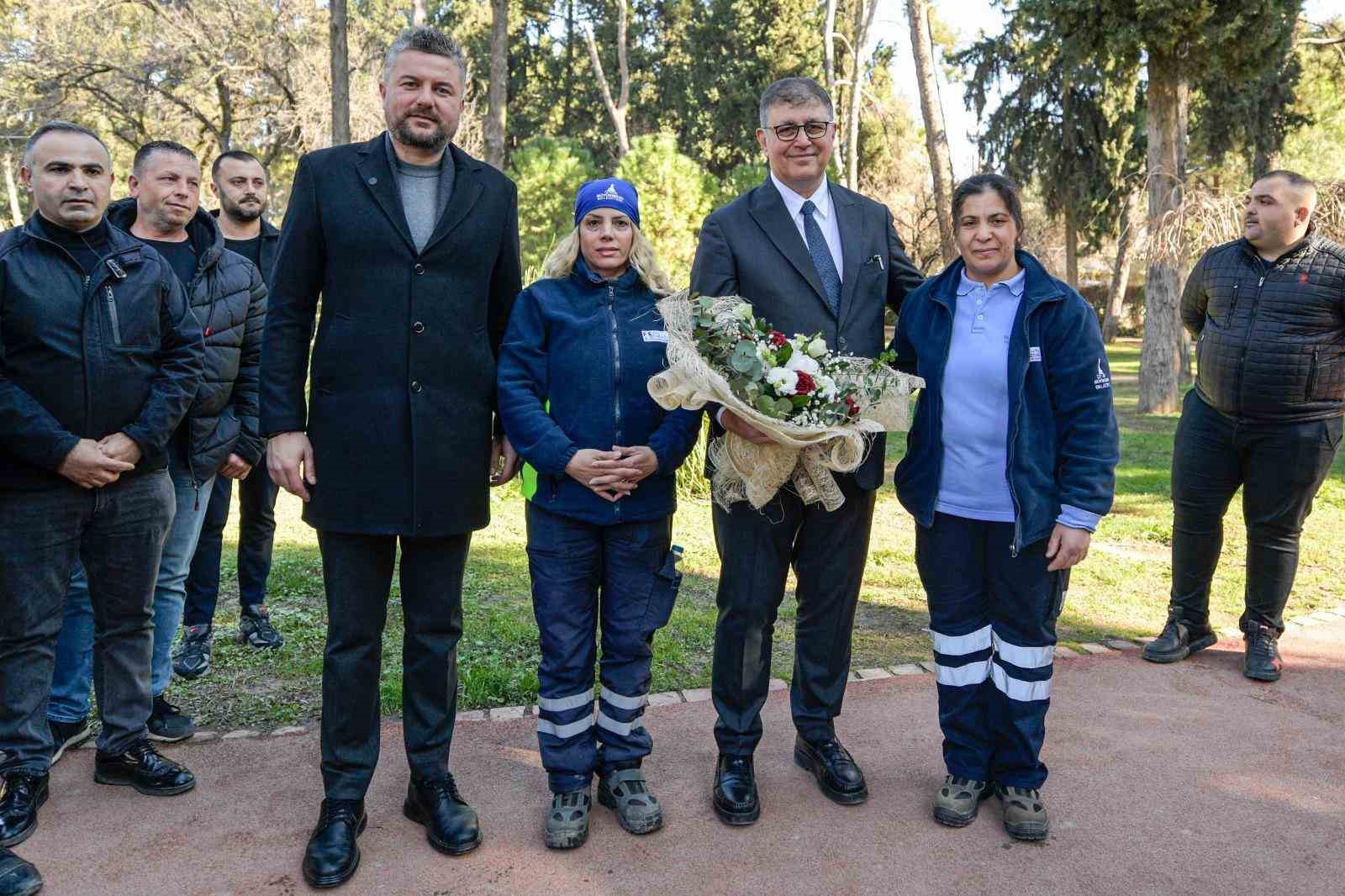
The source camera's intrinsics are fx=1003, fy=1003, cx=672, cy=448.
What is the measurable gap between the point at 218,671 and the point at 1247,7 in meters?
13.7

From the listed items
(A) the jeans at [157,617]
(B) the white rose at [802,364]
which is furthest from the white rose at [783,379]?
(A) the jeans at [157,617]

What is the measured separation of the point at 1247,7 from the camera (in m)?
12.5

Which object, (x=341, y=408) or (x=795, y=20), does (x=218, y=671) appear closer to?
(x=341, y=408)

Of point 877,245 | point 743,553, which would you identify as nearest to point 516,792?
point 743,553

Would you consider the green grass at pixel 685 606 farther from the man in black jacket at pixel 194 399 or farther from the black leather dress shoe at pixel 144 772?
the black leather dress shoe at pixel 144 772

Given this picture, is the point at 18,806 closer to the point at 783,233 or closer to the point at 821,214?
the point at 783,233

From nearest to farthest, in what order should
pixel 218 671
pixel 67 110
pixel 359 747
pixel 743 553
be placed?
pixel 359 747 < pixel 743 553 < pixel 218 671 < pixel 67 110

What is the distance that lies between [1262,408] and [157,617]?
535 cm

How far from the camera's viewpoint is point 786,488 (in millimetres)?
3650

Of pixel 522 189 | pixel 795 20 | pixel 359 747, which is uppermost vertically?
pixel 795 20

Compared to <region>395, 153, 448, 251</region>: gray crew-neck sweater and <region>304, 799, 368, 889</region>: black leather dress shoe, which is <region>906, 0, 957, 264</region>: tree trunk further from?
<region>304, 799, 368, 889</region>: black leather dress shoe

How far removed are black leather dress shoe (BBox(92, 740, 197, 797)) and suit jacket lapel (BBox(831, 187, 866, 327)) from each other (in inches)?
119

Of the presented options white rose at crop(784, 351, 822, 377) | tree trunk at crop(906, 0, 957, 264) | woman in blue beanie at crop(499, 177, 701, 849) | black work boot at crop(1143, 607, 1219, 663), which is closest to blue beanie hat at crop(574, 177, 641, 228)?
woman in blue beanie at crop(499, 177, 701, 849)

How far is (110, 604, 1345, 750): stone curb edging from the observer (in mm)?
4332
